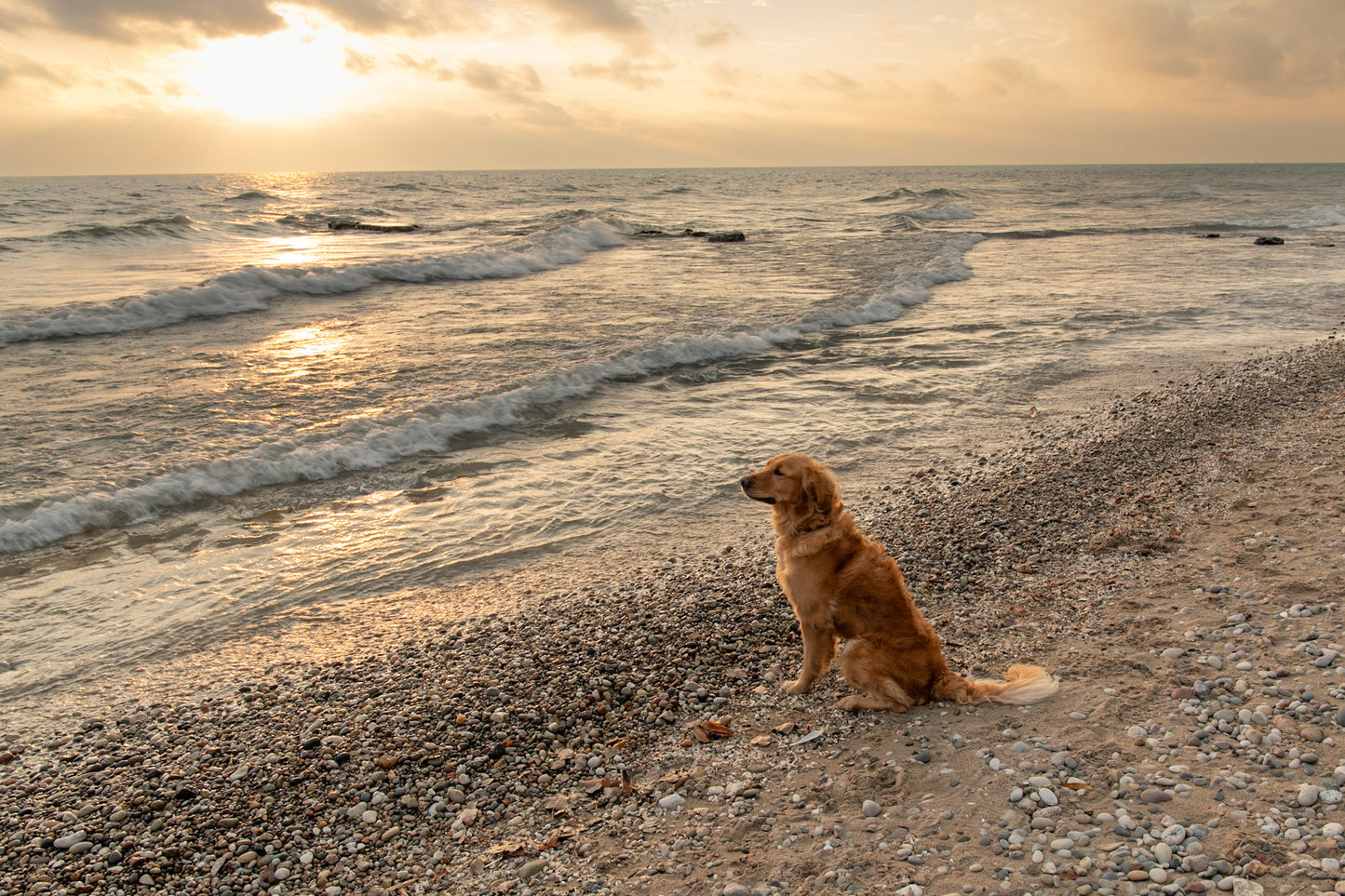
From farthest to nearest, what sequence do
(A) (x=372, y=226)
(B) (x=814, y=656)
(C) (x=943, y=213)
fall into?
(C) (x=943, y=213) < (A) (x=372, y=226) < (B) (x=814, y=656)

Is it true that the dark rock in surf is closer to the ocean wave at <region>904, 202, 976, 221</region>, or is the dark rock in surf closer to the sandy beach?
the ocean wave at <region>904, 202, 976, 221</region>

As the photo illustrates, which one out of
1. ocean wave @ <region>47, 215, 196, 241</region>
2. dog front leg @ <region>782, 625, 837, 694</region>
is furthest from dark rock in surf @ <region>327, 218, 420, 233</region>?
dog front leg @ <region>782, 625, 837, 694</region>

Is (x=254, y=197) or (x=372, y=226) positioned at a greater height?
(x=254, y=197)

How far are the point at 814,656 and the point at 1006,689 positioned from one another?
3.18ft

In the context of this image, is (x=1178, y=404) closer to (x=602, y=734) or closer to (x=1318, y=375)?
(x=1318, y=375)

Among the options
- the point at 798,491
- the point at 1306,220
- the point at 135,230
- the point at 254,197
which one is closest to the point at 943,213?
the point at 1306,220

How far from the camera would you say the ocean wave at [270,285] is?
14180mm

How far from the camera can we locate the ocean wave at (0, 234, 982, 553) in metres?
6.91

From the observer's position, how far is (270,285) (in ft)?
62.1

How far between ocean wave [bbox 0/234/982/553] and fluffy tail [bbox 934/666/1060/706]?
6.37m

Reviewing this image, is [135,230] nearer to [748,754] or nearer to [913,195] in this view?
[748,754]

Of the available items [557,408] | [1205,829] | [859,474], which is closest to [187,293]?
[557,408]

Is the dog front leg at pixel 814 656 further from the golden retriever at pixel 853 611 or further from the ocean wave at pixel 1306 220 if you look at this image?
the ocean wave at pixel 1306 220

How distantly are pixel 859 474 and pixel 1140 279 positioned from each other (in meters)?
17.0
